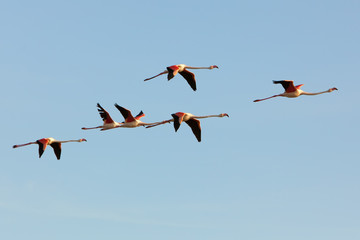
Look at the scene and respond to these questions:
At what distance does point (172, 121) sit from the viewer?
6378 cm

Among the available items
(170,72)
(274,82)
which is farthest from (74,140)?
(274,82)

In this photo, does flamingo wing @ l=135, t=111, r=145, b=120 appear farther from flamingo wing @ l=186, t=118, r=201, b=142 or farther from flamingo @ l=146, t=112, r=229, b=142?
flamingo wing @ l=186, t=118, r=201, b=142

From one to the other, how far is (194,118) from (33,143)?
12834 mm

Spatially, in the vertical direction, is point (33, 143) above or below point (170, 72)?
below

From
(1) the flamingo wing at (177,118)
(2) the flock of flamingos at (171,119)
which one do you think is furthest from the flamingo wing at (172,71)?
(1) the flamingo wing at (177,118)

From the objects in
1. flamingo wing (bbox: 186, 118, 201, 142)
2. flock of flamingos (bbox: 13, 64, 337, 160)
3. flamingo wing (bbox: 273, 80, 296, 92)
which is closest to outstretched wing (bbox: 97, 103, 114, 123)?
flock of flamingos (bbox: 13, 64, 337, 160)

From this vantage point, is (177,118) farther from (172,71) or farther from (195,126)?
(195,126)

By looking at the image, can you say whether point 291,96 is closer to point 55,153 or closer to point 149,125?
point 149,125

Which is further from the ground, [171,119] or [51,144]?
[171,119]

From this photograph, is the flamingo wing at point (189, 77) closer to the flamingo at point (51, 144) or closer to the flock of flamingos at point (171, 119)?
the flock of flamingos at point (171, 119)

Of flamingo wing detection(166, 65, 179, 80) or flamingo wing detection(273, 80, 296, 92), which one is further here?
flamingo wing detection(273, 80, 296, 92)

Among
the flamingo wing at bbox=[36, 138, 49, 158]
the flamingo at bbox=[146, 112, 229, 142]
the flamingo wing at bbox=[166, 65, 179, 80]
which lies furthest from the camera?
the flamingo wing at bbox=[36, 138, 49, 158]

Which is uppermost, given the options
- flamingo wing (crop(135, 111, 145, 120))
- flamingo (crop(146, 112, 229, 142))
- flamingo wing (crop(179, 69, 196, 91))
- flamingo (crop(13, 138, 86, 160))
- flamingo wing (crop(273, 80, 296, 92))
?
flamingo wing (crop(179, 69, 196, 91))

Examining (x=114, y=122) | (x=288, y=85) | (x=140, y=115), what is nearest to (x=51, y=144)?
(x=114, y=122)
